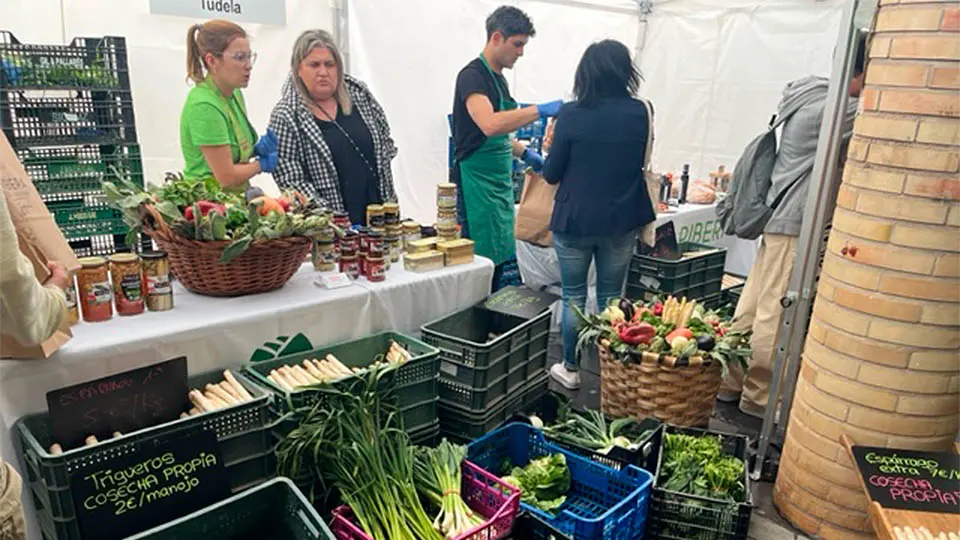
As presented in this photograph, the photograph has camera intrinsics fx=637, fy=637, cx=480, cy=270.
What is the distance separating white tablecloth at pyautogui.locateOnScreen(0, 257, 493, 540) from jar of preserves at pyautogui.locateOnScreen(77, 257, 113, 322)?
0.03m

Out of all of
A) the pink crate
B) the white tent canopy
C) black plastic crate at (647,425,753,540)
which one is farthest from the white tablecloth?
the white tent canopy

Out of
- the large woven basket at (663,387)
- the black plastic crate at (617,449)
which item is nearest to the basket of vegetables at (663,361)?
the large woven basket at (663,387)

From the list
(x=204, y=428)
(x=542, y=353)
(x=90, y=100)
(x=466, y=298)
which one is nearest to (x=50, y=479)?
(x=204, y=428)

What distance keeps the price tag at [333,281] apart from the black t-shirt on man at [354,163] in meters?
0.70

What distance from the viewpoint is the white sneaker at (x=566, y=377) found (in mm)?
3469

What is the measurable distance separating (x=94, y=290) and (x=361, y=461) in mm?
893

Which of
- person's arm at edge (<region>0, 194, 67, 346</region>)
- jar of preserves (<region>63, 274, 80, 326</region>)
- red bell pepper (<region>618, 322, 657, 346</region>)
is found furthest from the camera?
red bell pepper (<region>618, 322, 657, 346</region>)

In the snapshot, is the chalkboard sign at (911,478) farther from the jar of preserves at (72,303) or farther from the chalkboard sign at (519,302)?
the jar of preserves at (72,303)

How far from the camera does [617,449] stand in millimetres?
2197

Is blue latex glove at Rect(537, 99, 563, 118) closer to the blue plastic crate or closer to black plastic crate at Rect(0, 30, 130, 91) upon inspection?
the blue plastic crate

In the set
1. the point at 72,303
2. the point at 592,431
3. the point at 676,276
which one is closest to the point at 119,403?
the point at 72,303

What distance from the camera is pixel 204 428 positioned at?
1612 mm

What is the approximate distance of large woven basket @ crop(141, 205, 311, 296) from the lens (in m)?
1.90

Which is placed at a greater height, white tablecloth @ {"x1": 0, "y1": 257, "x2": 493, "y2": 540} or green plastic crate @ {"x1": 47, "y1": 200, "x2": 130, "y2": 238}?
green plastic crate @ {"x1": 47, "y1": 200, "x2": 130, "y2": 238}
